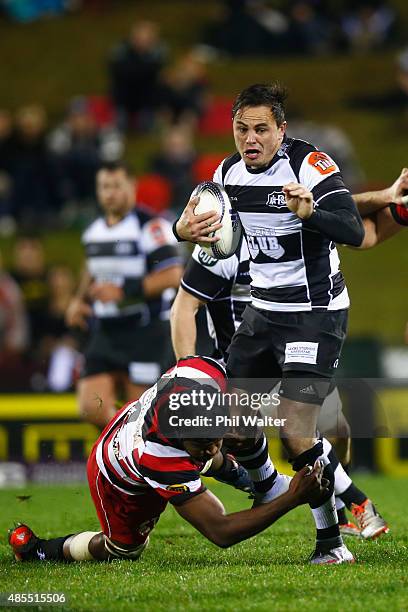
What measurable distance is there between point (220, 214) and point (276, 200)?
11.4 inches

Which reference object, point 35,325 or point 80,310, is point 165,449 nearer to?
point 80,310

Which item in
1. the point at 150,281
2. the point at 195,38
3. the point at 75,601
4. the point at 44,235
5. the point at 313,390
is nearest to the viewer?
the point at 75,601

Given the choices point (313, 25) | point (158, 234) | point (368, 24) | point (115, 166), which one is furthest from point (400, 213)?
point (368, 24)

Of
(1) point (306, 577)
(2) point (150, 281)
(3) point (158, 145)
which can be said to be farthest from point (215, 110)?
(1) point (306, 577)

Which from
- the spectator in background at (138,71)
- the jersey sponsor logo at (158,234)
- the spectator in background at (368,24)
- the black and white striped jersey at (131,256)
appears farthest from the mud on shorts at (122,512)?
the spectator in background at (368,24)

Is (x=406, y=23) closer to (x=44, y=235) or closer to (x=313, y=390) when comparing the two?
(x=44, y=235)

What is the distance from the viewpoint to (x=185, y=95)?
15938mm

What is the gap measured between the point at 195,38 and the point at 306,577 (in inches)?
573

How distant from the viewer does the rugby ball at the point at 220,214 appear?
19.2ft

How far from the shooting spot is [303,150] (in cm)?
588

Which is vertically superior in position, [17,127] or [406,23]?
[406,23]

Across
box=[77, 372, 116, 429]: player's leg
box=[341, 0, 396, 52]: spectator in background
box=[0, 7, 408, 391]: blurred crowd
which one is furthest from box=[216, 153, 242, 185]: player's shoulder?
box=[341, 0, 396, 52]: spectator in background

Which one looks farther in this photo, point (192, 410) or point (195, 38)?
point (195, 38)

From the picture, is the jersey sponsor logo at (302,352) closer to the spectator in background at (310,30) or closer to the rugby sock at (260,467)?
the rugby sock at (260,467)
